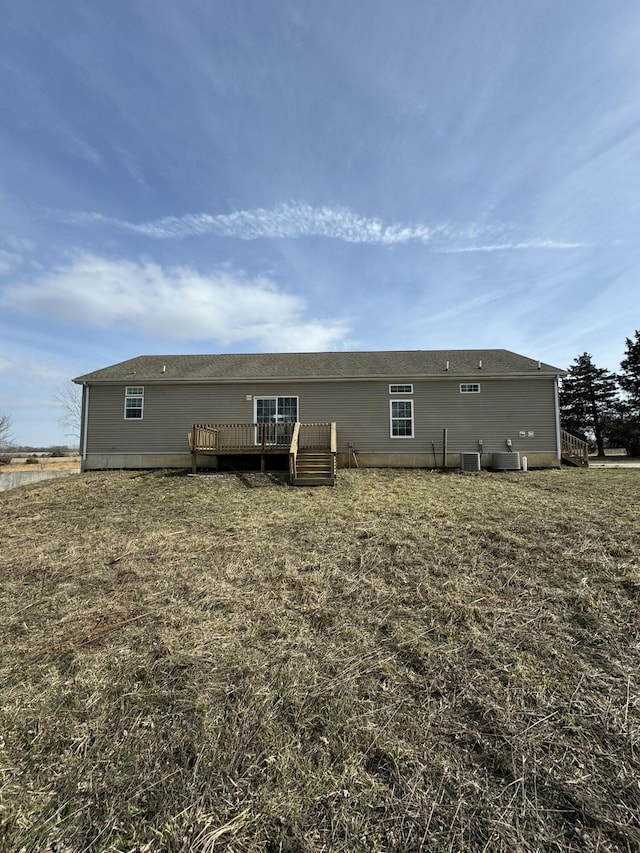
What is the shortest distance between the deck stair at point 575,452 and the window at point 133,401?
15284 millimetres

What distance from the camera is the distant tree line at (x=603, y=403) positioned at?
26188 mm

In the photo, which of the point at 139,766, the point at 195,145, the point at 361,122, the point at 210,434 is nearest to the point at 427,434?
the point at 210,434

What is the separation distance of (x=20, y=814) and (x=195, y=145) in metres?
12.0

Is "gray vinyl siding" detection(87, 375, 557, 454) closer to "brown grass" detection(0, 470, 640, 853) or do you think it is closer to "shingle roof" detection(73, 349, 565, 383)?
"shingle roof" detection(73, 349, 565, 383)

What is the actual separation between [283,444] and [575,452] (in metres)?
10.6

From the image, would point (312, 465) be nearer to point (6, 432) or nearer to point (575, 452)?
point (575, 452)

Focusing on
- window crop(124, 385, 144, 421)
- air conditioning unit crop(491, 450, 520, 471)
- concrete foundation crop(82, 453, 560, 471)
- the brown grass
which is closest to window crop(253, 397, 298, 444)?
concrete foundation crop(82, 453, 560, 471)

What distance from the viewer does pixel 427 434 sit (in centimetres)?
1382

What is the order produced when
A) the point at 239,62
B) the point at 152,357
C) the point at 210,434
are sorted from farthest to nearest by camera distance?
the point at 152,357 < the point at 210,434 < the point at 239,62

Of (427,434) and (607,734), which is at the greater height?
(427,434)

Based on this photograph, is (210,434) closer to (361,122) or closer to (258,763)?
(361,122)

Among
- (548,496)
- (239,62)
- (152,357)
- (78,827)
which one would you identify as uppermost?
(239,62)

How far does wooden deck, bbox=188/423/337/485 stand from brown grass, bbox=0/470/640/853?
4891 millimetres

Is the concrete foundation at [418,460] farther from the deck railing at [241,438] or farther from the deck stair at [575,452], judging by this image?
the deck railing at [241,438]
